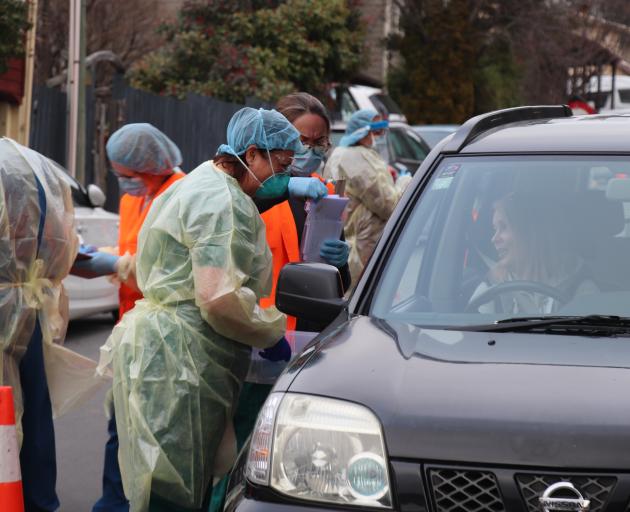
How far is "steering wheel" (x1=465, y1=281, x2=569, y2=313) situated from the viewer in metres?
3.98

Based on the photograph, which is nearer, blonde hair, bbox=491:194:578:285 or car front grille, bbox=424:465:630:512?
car front grille, bbox=424:465:630:512

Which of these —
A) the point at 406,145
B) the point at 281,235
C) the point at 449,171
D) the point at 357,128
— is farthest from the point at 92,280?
the point at 406,145

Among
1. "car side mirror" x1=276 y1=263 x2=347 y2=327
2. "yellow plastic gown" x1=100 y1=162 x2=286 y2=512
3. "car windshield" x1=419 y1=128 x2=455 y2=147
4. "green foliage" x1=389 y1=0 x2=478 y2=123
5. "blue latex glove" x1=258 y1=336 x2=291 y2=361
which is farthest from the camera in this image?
"green foliage" x1=389 y1=0 x2=478 y2=123

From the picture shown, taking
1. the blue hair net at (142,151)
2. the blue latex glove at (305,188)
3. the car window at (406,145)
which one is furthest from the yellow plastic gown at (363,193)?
the car window at (406,145)

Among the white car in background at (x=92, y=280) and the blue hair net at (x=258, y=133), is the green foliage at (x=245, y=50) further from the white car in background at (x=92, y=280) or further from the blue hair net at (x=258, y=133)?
the blue hair net at (x=258, y=133)

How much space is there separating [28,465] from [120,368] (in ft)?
3.76

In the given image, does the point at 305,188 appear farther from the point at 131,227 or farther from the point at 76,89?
the point at 76,89

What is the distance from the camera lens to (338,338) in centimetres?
376

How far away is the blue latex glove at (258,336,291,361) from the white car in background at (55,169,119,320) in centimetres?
602

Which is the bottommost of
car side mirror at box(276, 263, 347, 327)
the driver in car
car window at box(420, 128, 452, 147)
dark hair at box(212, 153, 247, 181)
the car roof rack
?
car window at box(420, 128, 452, 147)

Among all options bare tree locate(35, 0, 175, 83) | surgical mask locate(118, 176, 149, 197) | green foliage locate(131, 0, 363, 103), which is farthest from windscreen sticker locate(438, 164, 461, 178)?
bare tree locate(35, 0, 175, 83)

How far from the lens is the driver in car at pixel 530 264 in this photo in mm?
3980

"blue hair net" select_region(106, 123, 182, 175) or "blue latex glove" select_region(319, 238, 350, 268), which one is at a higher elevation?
"blue hair net" select_region(106, 123, 182, 175)

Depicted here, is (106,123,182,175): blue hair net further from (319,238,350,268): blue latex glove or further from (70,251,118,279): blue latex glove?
(319,238,350,268): blue latex glove
